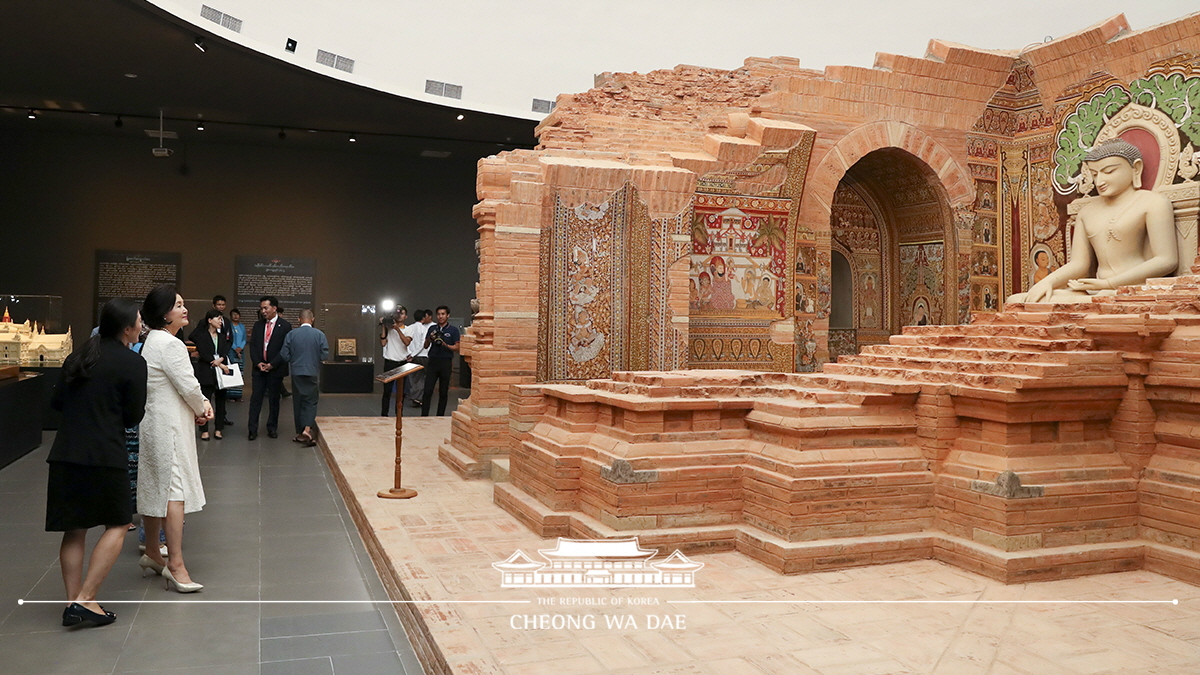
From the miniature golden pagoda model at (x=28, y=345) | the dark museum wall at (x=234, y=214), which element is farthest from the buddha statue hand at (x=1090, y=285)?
the dark museum wall at (x=234, y=214)

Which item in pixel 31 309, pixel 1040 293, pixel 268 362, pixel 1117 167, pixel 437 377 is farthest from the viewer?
pixel 437 377

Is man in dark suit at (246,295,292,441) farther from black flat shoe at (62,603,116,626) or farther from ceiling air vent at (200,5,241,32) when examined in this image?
black flat shoe at (62,603,116,626)

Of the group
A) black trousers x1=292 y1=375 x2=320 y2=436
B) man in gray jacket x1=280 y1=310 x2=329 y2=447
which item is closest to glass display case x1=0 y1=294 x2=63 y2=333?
man in gray jacket x1=280 y1=310 x2=329 y2=447

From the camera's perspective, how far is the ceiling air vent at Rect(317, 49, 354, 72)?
41.2ft

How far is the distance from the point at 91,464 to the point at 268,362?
593cm

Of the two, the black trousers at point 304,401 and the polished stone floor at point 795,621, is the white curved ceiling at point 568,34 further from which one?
the polished stone floor at point 795,621

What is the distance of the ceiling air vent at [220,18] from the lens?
1067cm

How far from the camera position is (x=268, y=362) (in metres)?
9.78

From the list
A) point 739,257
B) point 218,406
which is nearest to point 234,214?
point 218,406

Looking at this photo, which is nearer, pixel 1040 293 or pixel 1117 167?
pixel 1117 167

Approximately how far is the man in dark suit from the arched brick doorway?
6.70 metres

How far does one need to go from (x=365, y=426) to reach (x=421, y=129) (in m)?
6.94

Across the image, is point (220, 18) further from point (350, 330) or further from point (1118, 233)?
point (1118, 233)

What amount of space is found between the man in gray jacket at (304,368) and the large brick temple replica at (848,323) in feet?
7.47
